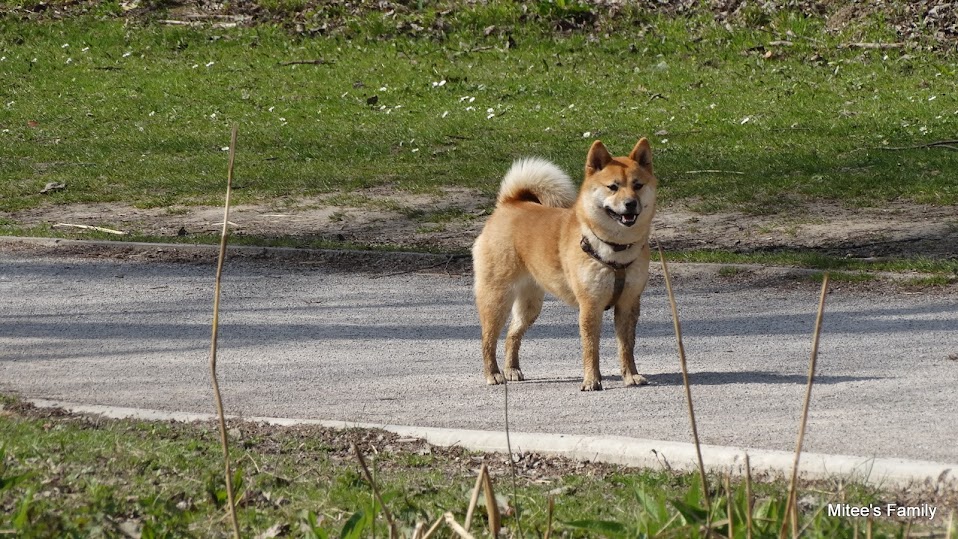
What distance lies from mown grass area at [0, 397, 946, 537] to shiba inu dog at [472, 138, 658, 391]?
1.55m

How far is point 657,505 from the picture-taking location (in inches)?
152

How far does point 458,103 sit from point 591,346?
10.9 metres

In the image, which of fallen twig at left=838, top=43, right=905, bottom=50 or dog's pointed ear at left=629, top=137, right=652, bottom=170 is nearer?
dog's pointed ear at left=629, top=137, right=652, bottom=170

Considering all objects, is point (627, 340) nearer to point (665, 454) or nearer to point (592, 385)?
point (592, 385)

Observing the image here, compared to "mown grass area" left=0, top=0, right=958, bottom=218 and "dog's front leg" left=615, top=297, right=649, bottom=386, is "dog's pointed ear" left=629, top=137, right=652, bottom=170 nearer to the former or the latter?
"dog's front leg" left=615, top=297, right=649, bottom=386

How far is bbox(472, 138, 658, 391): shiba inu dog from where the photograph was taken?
6.84m

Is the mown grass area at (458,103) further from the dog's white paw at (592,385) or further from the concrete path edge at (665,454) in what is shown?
the concrete path edge at (665,454)

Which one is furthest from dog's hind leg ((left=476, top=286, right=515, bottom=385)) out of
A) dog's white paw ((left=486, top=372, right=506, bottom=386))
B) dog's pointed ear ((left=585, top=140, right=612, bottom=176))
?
dog's pointed ear ((left=585, top=140, right=612, bottom=176))

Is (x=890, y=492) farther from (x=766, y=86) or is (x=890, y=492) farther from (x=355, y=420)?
(x=766, y=86)

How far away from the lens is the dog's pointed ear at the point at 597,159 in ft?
22.7

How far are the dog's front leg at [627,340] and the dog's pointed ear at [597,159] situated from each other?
0.71 meters

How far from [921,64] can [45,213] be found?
11.3 m

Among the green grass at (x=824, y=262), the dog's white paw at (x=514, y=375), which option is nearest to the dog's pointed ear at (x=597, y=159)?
the dog's white paw at (x=514, y=375)

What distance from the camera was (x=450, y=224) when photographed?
12.2 metres
